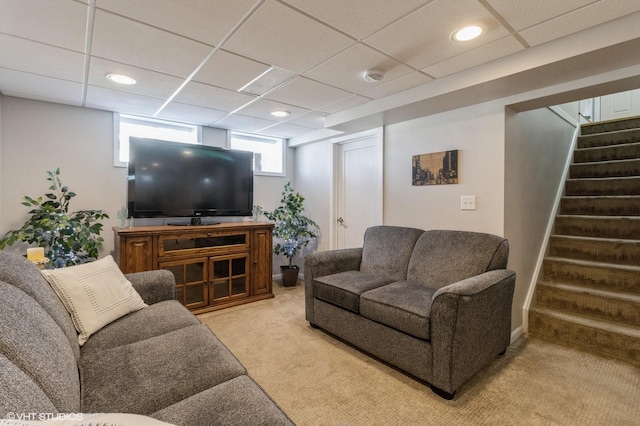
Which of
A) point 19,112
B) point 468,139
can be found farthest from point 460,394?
point 19,112

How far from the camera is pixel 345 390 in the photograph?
6.32 feet

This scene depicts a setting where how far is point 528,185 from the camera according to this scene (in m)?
2.83

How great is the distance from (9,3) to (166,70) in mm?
881

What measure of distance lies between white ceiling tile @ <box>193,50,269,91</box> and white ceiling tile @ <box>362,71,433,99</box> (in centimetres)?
101

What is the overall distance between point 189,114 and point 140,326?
2551 mm

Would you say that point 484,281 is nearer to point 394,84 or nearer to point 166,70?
point 394,84

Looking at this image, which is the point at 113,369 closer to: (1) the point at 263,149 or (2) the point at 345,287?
(2) the point at 345,287

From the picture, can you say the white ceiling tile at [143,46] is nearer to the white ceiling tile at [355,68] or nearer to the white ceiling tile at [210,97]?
the white ceiling tile at [210,97]

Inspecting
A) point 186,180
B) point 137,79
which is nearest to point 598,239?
point 186,180

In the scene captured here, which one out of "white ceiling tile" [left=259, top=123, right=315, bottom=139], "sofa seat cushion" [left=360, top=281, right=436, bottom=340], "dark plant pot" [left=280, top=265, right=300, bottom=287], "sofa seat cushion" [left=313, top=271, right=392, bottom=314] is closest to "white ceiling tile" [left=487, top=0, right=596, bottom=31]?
"sofa seat cushion" [left=360, top=281, right=436, bottom=340]

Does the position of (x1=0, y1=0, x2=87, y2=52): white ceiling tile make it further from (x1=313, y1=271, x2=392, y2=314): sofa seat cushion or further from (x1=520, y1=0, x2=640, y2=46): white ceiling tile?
(x1=520, y1=0, x2=640, y2=46): white ceiling tile

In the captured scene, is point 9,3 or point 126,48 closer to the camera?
point 9,3

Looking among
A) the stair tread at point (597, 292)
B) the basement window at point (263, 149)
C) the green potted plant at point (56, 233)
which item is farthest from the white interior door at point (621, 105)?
the green potted plant at point (56, 233)

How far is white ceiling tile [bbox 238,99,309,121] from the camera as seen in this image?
10.1 ft
